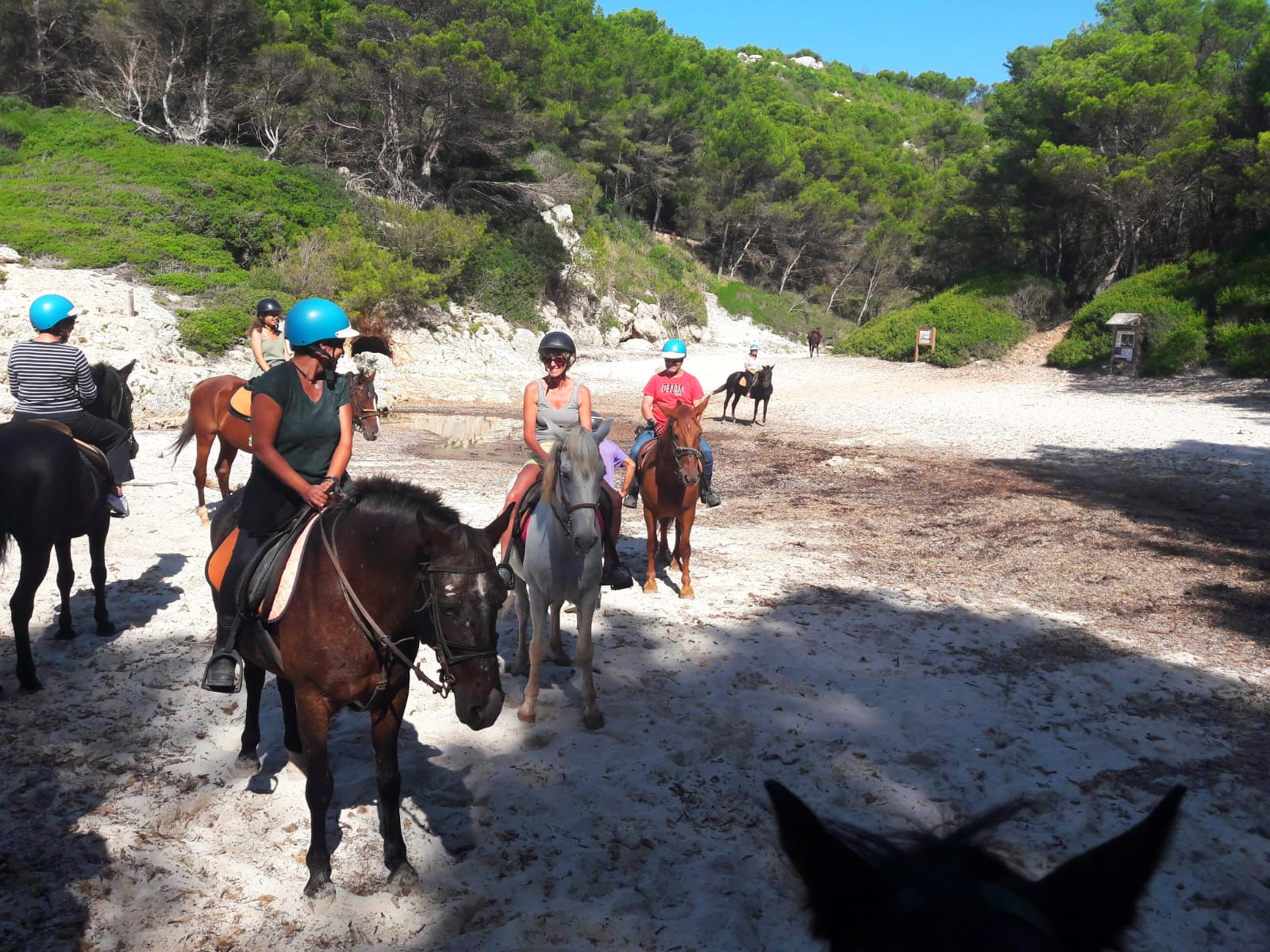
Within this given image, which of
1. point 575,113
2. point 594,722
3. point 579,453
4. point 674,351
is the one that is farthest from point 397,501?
point 575,113

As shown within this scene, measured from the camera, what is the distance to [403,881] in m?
3.54

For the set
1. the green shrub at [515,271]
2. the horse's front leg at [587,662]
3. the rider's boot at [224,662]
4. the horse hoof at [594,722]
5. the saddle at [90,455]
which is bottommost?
the horse hoof at [594,722]

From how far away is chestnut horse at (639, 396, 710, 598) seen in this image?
7.26m

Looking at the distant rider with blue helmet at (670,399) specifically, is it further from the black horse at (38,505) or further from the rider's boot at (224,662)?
the black horse at (38,505)

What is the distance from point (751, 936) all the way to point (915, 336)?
3580 cm

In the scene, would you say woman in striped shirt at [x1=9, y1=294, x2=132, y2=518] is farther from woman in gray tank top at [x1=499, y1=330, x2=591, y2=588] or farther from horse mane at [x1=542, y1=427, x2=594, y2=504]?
horse mane at [x1=542, y1=427, x2=594, y2=504]

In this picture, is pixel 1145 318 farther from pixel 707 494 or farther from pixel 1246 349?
pixel 707 494

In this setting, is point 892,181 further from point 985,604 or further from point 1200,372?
point 985,604

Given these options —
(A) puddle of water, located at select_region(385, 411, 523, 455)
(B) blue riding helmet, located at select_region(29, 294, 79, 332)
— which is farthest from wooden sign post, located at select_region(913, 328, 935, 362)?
(B) blue riding helmet, located at select_region(29, 294, 79, 332)

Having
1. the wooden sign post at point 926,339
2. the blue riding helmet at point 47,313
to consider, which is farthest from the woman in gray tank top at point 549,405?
the wooden sign post at point 926,339

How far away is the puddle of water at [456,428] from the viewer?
52.9 ft

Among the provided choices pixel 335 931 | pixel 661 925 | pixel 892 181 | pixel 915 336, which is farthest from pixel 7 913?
pixel 892 181

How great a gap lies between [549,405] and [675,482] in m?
2.08

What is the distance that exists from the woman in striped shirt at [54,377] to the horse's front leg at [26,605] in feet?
2.39
